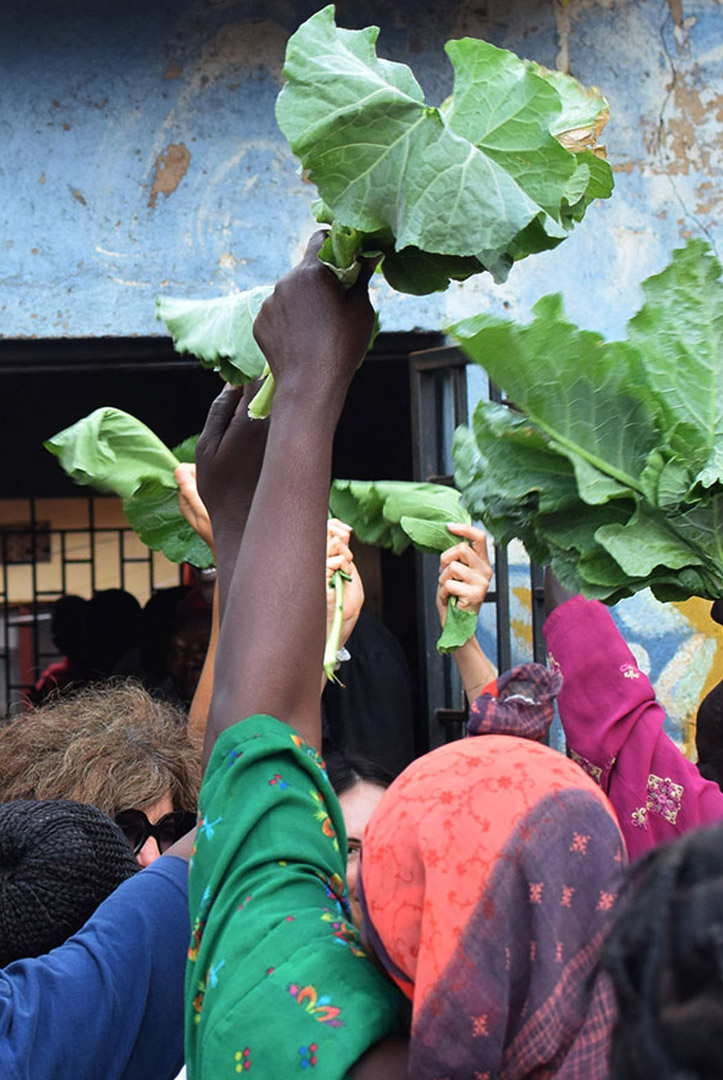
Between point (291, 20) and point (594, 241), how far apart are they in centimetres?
112

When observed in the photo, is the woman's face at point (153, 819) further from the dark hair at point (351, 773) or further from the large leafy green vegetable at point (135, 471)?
the large leafy green vegetable at point (135, 471)

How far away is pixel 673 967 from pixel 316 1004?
46cm

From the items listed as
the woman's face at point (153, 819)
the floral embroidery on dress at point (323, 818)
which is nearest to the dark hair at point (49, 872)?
the woman's face at point (153, 819)

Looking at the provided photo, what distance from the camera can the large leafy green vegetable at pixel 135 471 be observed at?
272cm

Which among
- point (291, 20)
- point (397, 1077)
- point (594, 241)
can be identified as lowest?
point (397, 1077)

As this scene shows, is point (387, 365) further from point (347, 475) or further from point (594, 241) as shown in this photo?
point (347, 475)

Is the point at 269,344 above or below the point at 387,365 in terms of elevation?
below

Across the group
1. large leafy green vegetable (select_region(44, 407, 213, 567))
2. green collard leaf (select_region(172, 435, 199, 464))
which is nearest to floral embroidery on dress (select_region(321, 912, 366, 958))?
large leafy green vegetable (select_region(44, 407, 213, 567))

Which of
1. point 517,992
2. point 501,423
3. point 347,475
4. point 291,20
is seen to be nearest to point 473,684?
point 501,423

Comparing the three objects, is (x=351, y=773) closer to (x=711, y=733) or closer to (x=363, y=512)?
(x=363, y=512)

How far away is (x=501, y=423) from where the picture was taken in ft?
4.92

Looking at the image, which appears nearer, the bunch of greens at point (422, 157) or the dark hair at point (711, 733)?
the bunch of greens at point (422, 157)

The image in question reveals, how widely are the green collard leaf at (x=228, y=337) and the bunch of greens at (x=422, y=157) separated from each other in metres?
0.43

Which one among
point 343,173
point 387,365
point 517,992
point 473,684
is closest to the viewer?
point 517,992
